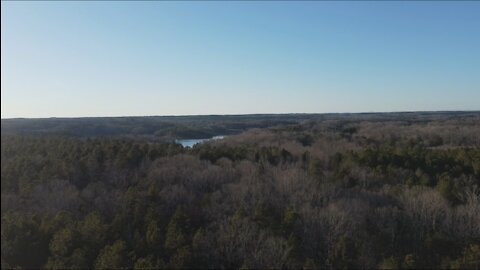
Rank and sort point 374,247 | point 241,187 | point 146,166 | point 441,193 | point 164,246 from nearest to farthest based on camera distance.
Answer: point 164,246, point 374,247, point 441,193, point 241,187, point 146,166

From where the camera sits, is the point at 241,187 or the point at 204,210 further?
the point at 241,187

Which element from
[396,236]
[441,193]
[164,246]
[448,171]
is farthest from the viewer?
[448,171]

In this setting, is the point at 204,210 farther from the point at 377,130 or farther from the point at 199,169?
the point at 377,130

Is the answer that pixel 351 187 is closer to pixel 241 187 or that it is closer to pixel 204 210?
pixel 241 187

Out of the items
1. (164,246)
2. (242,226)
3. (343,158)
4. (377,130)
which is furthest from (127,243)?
(377,130)

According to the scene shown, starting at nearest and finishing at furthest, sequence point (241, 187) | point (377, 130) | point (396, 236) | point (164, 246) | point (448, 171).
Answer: point (164, 246) → point (396, 236) → point (241, 187) → point (448, 171) → point (377, 130)

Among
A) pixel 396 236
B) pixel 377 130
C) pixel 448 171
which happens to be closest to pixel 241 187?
pixel 396 236
